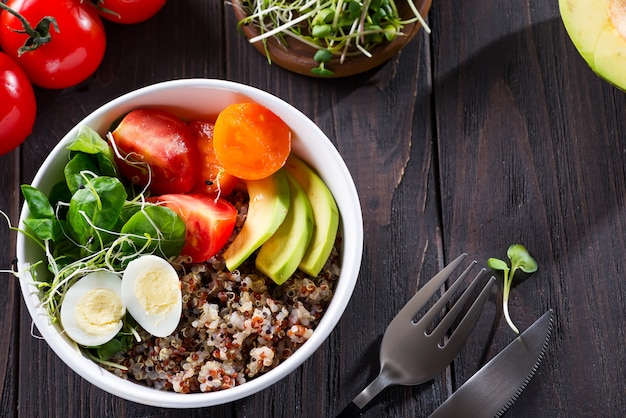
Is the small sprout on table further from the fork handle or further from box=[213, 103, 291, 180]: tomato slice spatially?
the fork handle

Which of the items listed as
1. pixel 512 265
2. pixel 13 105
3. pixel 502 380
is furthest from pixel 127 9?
pixel 502 380

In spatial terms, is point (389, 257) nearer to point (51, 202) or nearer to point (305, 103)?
point (305, 103)

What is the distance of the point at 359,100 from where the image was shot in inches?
62.9

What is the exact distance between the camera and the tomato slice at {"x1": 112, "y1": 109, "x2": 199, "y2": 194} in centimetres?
133

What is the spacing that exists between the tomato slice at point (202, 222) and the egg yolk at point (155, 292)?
8 cm

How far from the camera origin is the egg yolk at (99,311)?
1255 mm

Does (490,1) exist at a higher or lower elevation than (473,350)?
higher

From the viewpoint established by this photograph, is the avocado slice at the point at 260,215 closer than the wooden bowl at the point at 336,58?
Yes

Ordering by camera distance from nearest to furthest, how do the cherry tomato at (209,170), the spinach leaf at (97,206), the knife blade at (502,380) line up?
1. the spinach leaf at (97,206)
2. the cherry tomato at (209,170)
3. the knife blade at (502,380)

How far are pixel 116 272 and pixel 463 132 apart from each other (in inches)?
29.9

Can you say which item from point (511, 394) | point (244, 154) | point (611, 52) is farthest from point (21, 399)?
point (611, 52)

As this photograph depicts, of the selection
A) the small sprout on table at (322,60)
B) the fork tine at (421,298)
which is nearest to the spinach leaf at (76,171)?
the small sprout on table at (322,60)

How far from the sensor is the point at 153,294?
1.26m

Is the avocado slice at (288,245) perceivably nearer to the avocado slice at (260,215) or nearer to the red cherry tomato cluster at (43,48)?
the avocado slice at (260,215)
